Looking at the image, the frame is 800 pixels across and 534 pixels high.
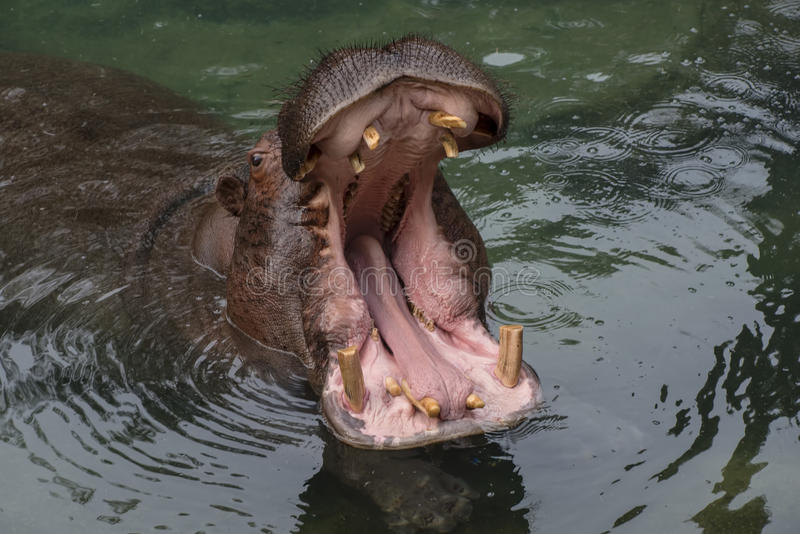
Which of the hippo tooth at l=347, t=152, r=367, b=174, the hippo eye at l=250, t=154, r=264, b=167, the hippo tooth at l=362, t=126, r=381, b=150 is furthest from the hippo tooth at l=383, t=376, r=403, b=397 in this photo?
the hippo eye at l=250, t=154, r=264, b=167

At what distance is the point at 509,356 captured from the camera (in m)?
3.79

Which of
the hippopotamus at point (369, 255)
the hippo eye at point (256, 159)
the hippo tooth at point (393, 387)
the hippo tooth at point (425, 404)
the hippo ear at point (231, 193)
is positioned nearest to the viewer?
the hippopotamus at point (369, 255)

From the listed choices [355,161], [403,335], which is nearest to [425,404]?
[403,335]

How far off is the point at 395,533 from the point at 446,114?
61.1 inches

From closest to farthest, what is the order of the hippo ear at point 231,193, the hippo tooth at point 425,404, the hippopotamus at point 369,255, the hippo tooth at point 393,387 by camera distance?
1. the hippopotamus at point 369,255
2. the hippo tooth at point 425,404
3. the hippo tooth at point 393,387
4. the hippo ear at point 231,193

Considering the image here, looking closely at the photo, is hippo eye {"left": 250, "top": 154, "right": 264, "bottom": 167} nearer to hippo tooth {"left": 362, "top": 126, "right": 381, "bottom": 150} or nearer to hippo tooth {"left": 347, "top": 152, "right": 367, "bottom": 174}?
hippo tooth {"left": 347, "top": 152, "right": 367, "bottom": 174}

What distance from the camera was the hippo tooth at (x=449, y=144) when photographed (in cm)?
356

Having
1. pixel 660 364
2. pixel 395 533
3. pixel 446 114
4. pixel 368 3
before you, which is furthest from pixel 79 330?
pixel 368 3

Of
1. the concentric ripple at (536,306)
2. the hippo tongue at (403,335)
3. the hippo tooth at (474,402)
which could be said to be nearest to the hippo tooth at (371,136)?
the hippo tongue at (403,335)

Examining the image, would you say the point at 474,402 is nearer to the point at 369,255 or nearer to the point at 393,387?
the point at 393,387

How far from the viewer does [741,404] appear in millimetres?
4352

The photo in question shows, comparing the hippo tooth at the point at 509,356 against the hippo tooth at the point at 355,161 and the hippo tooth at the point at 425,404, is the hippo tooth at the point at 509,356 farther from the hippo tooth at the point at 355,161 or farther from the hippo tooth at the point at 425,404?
the hippo tooth at the point at 355,161

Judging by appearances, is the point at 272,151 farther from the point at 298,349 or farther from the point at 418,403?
the point at 418,403

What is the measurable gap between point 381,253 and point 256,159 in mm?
643
